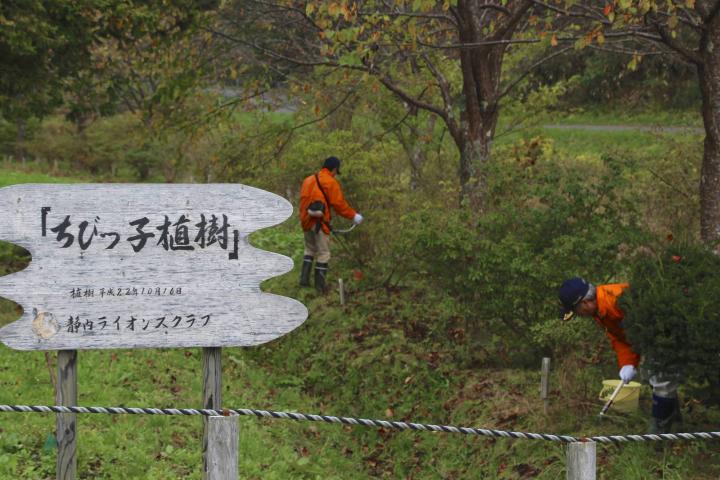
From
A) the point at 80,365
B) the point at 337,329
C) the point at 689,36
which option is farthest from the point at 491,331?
the point at 689,36

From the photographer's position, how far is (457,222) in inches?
354

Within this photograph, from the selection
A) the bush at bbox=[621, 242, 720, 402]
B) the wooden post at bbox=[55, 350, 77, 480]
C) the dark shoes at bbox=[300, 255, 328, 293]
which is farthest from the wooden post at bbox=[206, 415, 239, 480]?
the dark shoes at bbox=[300, 255, 328, 293]

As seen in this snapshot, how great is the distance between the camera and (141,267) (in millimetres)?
4863

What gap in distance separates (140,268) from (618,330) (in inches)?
150

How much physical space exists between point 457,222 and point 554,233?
103 centimetres

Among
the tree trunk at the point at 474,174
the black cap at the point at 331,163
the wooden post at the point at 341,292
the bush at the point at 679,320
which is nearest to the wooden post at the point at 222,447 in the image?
the bush at the point at 679,320

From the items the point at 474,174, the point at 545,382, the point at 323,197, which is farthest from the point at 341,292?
the point at 545,382

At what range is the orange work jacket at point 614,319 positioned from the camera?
6645 mm

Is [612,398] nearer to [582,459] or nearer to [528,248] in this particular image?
[528,248]

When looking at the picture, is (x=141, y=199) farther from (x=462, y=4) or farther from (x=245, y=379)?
(x=462, y=4)

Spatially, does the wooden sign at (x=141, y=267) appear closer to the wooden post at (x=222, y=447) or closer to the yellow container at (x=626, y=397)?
the wooden post at (x=222, y=447)

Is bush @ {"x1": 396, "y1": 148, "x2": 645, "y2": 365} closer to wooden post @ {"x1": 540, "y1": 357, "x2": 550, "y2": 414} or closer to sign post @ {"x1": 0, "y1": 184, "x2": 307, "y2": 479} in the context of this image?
wooden post @ {"x1": 540, "y1": 357, "x2": 550, "y2": 414}

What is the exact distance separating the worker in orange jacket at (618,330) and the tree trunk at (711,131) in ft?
6.31

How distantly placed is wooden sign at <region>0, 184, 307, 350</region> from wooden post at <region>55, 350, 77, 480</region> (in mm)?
250
